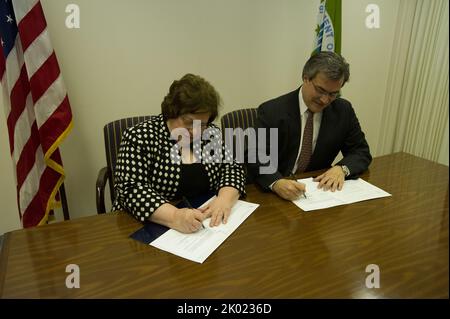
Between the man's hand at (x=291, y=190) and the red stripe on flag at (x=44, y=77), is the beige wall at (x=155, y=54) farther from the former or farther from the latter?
the man's hand at (x=291, y=190)

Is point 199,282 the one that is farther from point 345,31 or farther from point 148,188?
point 345,31

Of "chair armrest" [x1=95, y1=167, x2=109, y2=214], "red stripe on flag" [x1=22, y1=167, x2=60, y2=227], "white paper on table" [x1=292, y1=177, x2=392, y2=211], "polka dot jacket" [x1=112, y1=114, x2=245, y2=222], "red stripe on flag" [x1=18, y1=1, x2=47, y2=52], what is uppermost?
"red stripe on flag" [x1=18, y1=1, x2=47, y2=52]

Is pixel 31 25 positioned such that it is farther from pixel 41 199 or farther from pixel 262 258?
pixel 262 258

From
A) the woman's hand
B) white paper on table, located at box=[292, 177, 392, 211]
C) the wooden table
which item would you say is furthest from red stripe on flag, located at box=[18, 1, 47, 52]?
white paper on table, located at box=[292, 177, 392, 211]

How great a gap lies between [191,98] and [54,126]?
1109 mm

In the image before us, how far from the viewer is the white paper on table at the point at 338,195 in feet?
4.30

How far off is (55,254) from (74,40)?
1593 mm

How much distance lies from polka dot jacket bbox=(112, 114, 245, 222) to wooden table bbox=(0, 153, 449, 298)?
0.29ft

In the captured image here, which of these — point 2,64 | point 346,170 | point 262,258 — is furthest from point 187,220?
point 2,64

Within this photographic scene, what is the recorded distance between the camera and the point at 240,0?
2.43 m

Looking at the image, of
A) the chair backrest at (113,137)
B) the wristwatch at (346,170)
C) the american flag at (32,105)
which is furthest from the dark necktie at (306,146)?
the american flag at (32,105)

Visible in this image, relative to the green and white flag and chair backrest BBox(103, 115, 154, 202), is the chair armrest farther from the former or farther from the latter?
the green and white flag

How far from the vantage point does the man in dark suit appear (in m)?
1.56
